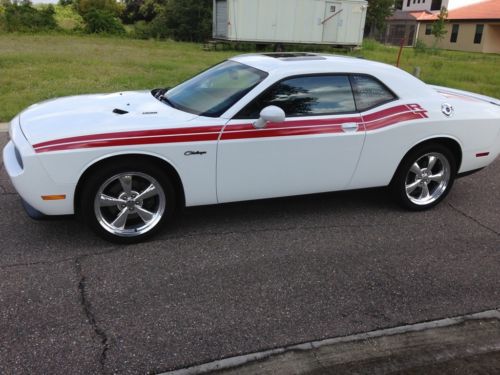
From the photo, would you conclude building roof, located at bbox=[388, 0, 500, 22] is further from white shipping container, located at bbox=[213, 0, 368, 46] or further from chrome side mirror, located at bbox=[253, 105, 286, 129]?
chrome side mirror, located at bbox=[253, 105, 286, 129]

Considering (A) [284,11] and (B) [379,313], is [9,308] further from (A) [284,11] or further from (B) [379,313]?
(A) [284,11]

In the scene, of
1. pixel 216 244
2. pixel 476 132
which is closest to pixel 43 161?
Result: pixel 216 244

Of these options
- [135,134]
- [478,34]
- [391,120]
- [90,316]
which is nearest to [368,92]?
[391,120]

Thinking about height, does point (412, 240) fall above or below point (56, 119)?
below

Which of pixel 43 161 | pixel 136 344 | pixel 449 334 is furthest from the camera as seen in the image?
pixel 43 161

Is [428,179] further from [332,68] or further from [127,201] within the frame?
[127,201]

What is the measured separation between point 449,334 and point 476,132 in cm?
264

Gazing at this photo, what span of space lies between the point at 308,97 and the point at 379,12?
1905 inches

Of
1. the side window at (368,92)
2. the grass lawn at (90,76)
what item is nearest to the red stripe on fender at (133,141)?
A: the side window at (368,92)

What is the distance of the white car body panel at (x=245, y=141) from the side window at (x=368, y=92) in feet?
0.19

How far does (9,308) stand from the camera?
10.3 feet

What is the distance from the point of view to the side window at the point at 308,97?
414cm

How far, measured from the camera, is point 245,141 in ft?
13.2

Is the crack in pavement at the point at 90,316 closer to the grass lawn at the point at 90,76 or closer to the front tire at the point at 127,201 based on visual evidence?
the front tire at the point at 127,201
